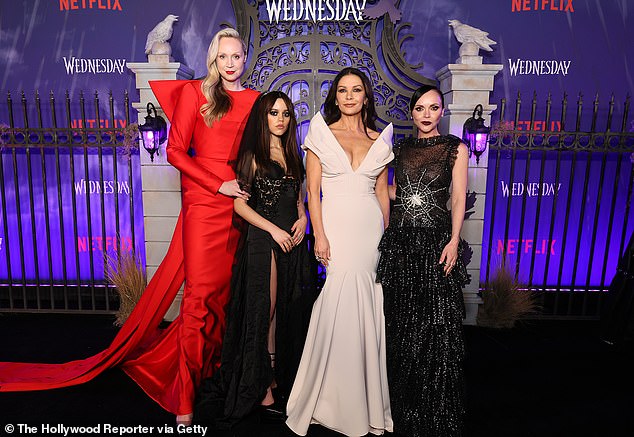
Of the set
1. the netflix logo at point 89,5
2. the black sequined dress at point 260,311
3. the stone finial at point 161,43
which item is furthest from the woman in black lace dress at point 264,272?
the netflix logo at point 89,5

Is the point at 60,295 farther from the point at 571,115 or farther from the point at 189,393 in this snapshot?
the point at 571,115

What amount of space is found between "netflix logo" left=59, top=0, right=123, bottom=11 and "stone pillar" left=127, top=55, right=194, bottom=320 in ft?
3.76

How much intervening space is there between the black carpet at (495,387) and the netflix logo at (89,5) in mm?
3217

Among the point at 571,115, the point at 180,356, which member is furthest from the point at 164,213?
the point at 571,115

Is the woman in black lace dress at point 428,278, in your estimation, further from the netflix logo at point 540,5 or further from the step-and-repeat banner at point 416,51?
the netflix logo at point 540,5

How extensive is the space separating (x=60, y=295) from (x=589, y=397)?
16.7 ft

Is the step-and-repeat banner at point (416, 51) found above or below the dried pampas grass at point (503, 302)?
above

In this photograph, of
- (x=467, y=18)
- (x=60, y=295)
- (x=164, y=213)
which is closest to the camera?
(x=164, y=213)

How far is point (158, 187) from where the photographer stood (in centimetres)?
394

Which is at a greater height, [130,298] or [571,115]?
[571,115]

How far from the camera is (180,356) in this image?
2541mm

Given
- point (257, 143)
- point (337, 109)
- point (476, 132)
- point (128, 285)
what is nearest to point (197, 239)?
point (257, 143)

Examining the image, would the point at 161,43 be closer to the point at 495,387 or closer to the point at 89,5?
the point at 89,5

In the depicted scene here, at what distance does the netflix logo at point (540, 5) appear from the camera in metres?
4.41
